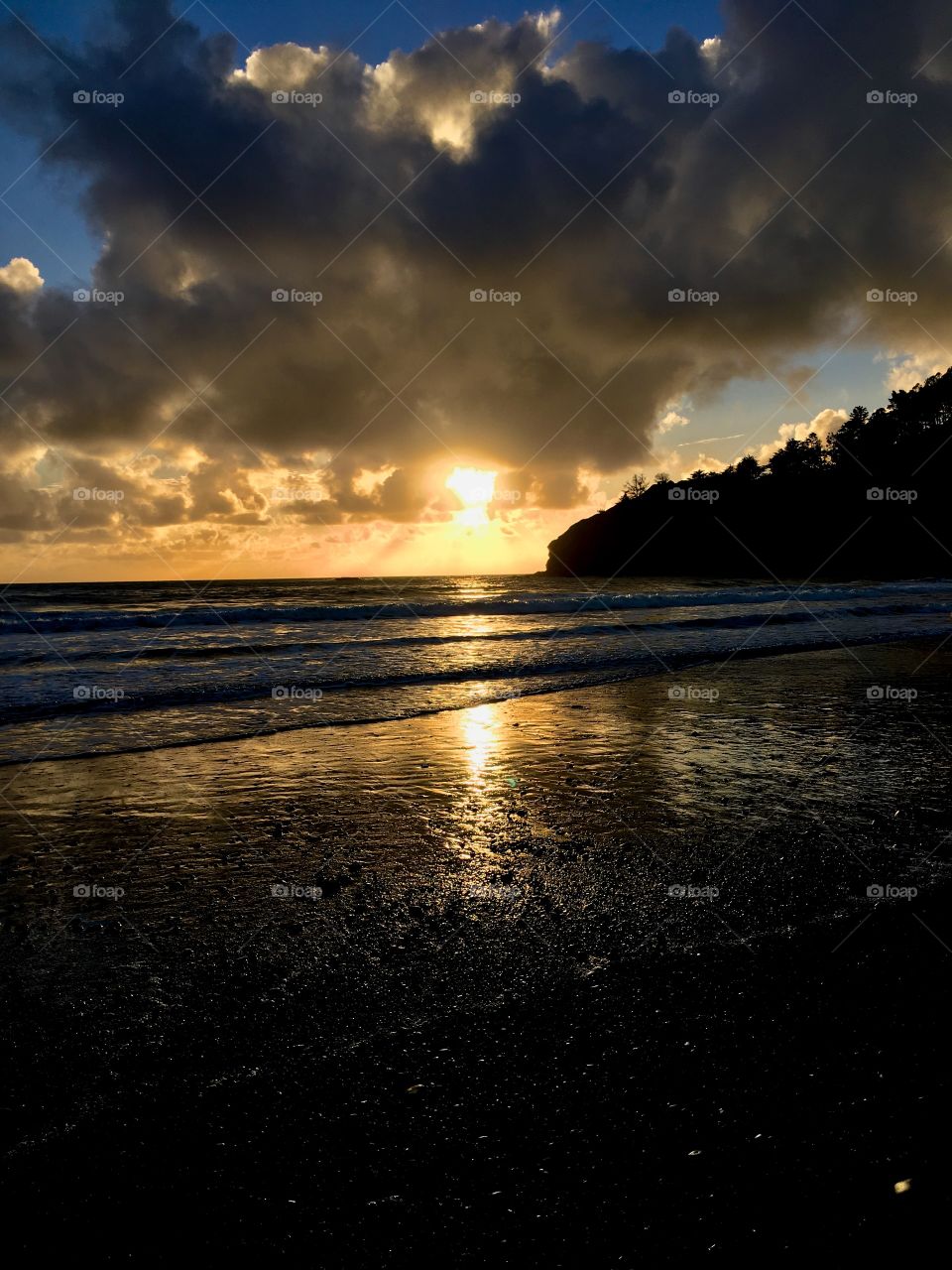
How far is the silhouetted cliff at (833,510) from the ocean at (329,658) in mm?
51176

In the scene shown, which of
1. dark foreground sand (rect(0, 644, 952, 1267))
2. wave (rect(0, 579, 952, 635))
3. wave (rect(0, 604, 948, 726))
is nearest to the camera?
A: dark foreground sand (rect(0, 644, 952, 1267))

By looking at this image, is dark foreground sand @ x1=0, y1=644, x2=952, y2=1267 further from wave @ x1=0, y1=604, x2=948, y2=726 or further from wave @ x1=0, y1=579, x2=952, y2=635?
wave @ x1=0, y1=579, x2=952, y2=635

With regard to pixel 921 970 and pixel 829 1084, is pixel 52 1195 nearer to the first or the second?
pixel 829 1084

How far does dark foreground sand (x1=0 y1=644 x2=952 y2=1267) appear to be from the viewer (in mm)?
1607

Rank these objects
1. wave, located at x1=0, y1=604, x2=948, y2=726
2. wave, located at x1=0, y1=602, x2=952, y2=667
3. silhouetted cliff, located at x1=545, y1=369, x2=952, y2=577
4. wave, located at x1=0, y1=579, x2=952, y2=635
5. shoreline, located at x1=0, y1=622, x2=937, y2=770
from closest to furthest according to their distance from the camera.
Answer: shoreline, located at x1=0, y1=622, x2=937, y2=770, wave, located at x1=0, y1=604, x2=948, y2=726, wave, located at x1=0, y1=602, x2=952, y2=667, wave, located at x1=0, y1=579, x2=952, y2=635, silhouetted cliff, located at x1=545, y1=369, x2=952, y2=577

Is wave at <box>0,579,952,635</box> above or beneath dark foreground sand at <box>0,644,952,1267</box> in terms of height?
above

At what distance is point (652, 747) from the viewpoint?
6355mm

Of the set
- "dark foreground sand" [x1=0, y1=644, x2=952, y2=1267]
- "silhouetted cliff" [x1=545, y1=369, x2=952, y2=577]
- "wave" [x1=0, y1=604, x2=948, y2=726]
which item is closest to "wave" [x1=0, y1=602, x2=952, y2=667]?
"wave" [x1=0, y1=604, x2=948, y2=726]

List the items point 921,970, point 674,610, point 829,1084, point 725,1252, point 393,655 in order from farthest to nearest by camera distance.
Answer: point 674,610 < point 393,655 < point 921,970 < point 829,1084 < point 725,1252

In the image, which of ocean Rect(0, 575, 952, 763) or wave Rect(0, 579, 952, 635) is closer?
ocean Rect(0, 575, 952, 763)

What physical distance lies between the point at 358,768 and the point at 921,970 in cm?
417

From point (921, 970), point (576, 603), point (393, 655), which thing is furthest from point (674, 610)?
point (921, 970)

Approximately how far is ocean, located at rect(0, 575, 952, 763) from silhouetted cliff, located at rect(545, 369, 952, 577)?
5118cm

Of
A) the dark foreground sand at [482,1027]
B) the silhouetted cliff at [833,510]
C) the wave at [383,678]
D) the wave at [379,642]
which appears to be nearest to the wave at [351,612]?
the wave at [379,642]
